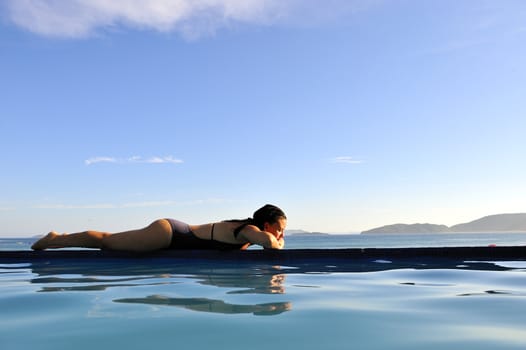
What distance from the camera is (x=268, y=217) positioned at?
6.05 meters

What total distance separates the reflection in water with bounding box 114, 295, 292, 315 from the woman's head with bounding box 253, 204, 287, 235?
2.95m

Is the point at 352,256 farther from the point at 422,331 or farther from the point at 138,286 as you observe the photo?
the point at 422,331

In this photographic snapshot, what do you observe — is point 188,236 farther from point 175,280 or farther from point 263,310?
point 263,310

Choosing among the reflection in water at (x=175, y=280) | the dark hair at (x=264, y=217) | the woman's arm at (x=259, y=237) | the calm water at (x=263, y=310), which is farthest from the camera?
the dark hair at (x=264, y=217)

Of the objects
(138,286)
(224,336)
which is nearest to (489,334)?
(224,336)

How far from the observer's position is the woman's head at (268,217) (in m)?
6.06

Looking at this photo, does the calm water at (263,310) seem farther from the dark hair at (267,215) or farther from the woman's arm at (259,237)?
Answer: the dark hair at (267,215)

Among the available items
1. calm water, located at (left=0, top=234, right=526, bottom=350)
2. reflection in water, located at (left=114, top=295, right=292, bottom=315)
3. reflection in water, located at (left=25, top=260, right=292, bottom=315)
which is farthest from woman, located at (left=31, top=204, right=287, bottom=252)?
reflection in water, located at (left=114, top=295, right=292, bottom=315)

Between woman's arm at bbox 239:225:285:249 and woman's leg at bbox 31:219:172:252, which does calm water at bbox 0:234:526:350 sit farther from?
woman's leg at bbox 31:219:172:252

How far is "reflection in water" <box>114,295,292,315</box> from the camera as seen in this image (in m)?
2.67

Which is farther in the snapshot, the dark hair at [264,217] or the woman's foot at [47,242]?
the woman's foot at [47,242]

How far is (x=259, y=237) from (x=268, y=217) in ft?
1.05

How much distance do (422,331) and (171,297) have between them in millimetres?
1580

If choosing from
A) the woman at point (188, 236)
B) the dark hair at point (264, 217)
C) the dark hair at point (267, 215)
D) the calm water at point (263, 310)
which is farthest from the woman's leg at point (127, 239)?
the calm water at point (263, 310)
